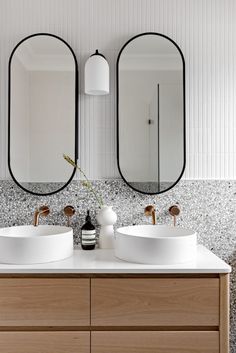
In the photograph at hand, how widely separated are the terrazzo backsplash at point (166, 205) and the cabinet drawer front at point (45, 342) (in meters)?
0.64

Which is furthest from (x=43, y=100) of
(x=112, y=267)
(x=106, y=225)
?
(x=112, y=267)

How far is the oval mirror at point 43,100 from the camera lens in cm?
213

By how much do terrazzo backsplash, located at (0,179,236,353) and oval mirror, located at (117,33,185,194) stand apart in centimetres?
8

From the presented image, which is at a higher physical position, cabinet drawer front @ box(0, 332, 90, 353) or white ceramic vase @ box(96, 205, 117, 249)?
white ceramic vase @ box(96, 205, 117, 249)

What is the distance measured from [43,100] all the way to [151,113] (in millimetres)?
635

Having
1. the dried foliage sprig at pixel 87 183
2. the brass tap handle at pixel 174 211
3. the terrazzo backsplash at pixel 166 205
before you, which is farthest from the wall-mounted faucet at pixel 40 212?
the brass tap handle at pixel 174 211

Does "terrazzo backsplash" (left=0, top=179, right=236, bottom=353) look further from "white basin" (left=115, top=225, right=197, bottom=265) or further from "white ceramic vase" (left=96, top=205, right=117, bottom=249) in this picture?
"white basin" (left=115, top=225, right=197, bottom=265)

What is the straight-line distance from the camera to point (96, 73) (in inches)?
81.0

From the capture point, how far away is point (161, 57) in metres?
2.15

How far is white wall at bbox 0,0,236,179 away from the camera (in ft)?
7.07

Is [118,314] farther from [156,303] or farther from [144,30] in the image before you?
[144,30]

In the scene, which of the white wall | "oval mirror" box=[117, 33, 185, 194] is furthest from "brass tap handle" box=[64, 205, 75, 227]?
"oval mirror" box=[117, 33, 185, 194]

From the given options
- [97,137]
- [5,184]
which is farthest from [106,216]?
[5,184]

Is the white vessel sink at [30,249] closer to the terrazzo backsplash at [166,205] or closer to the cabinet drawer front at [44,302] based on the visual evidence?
the cabinet drawer front at [44,302]
